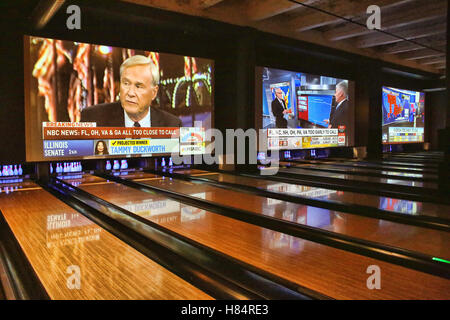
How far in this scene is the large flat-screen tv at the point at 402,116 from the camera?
10016 millimetres

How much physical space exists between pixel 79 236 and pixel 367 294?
1805mm

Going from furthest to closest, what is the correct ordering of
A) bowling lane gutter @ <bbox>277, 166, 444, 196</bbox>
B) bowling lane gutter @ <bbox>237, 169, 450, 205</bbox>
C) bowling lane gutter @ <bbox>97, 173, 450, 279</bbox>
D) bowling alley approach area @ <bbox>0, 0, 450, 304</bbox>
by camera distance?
bowling lane gutter @ <bbox>277, 166, 444, 196</bbox>, bowling lane gutter @ <bbox>237, 169, 450, 205</bbox>, bowling lane gutter @ <bbox>97, 173, 450, 279</bbox>, bowling alley approach area @ <bbox>0, 0, 450, 304</bbox>

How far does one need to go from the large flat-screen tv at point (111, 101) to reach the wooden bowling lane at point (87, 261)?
206 cm

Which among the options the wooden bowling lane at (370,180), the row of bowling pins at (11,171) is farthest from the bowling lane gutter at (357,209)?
the row of bowling pins at (11,171)

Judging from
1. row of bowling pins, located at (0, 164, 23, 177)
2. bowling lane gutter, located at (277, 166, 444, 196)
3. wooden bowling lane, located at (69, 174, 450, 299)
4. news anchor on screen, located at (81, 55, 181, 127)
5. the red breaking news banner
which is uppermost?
news anchor on screen, located at (81, 55, 181, 127)

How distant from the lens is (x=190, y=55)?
6.24 metres

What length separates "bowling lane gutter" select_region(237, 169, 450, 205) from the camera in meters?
3.81

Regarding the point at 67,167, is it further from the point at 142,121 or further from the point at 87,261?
the point at 87,261

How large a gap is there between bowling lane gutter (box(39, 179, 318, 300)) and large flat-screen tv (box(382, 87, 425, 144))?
8.91 meters

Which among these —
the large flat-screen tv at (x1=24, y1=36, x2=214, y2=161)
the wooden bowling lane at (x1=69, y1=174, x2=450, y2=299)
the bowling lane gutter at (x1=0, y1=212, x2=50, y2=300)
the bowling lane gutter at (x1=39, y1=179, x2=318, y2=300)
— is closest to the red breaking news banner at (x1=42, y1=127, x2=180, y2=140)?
the large flat-screen tv at (x1=24, y1=36, x2=214, y2=161)

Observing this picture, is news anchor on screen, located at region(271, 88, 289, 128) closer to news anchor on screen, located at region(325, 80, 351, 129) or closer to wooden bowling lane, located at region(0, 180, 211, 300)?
news anchor on screen, located at region(325, 80, 351, 129)

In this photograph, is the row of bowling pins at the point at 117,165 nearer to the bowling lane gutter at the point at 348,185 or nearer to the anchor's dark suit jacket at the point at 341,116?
the bowling lane gutter at the point at 348,185

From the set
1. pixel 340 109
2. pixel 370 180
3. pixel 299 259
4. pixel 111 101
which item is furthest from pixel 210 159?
pixel 299 259

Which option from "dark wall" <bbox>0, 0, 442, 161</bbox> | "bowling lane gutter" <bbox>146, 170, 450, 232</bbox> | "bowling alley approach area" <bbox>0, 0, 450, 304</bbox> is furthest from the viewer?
"dark wall" <bbox>0, 0, 442, 161</bbox>
